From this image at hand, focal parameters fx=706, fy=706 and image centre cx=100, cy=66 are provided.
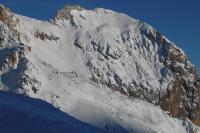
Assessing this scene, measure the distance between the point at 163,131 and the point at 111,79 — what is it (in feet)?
61.0

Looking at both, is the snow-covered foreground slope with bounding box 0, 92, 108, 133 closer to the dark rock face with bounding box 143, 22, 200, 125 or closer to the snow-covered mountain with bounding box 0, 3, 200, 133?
the snow-covered mountain with bounding box 0, 3, 200, 133

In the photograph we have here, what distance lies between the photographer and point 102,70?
113 meters

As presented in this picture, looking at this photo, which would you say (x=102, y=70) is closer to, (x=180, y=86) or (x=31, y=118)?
(x=180, y=86)

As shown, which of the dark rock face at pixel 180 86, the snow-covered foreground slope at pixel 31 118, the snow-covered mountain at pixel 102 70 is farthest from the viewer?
the dark rock face at pixel 180 86

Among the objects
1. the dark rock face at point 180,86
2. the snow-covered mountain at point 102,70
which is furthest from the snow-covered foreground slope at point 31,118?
the dark rock face at point 180,86

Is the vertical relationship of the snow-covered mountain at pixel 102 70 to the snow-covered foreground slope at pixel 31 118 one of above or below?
above

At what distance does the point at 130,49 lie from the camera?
12225 centimetres

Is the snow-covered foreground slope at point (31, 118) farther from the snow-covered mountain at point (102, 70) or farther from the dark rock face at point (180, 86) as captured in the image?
the dark rock face at point (180, 86)

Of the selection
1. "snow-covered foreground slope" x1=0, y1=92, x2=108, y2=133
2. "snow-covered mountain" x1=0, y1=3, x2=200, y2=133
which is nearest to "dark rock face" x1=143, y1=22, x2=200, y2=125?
"snow-covered mountain" x1=0, y1=3, x2=200, y2=133

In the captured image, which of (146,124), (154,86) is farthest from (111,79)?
(146,124)

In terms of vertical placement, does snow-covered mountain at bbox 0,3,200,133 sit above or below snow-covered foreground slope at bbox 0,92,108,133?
above

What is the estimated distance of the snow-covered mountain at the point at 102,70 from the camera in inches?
3681

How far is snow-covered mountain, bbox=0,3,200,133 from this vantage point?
9350 cm

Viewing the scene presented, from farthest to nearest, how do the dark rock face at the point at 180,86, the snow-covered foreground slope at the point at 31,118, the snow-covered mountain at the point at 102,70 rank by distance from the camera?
the dark rock face at the point at 180,86, the snow-covered mountain at the point at 102,70, the snow-covered foreground slope at the point at 31,118
